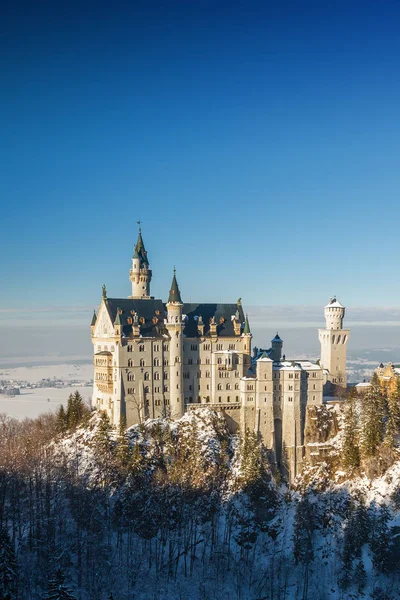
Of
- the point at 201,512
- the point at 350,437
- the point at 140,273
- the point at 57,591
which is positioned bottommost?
the point at 201,512

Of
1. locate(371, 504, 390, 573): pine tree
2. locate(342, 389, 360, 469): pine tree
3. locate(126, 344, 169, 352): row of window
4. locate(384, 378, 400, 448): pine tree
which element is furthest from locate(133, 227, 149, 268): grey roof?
locate(371, 504, 390, 573): pine tree

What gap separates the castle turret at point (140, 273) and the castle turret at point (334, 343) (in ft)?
121

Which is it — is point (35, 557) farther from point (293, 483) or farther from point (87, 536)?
point (293, 483)

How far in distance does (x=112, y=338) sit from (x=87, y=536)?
36463mm

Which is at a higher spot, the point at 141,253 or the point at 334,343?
the point at 141,253

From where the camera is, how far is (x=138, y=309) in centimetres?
12044

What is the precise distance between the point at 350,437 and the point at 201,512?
1127 inches

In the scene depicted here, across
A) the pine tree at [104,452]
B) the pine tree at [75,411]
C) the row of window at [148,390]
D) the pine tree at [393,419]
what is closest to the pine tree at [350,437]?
the pine tree at [393,419]

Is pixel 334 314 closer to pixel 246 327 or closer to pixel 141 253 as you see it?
pixel 246 327

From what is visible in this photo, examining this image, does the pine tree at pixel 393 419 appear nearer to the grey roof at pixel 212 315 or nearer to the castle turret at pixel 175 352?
the grey roof at pixel 212 315

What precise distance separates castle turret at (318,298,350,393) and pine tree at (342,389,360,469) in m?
9.35

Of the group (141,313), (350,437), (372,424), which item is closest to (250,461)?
(350,437)

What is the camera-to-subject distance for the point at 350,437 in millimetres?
109250

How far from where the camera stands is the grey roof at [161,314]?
118 m
